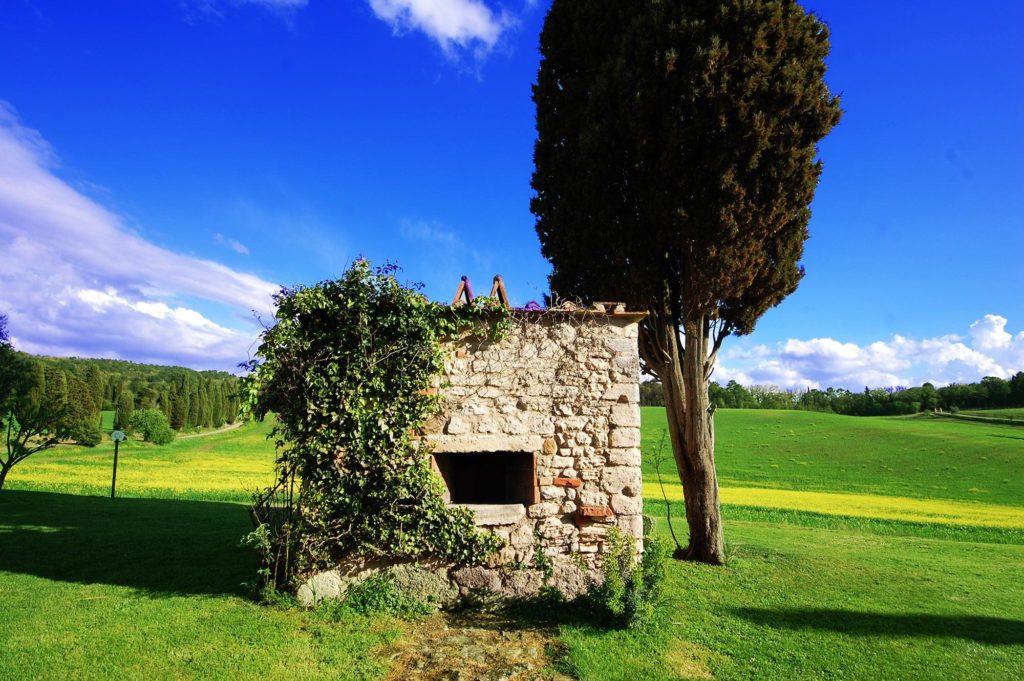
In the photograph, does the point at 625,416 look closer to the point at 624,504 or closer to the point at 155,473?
the point at 624,504

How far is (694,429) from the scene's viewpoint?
31.1ft

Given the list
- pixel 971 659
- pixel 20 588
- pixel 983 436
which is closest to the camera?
→ pixel 971 659

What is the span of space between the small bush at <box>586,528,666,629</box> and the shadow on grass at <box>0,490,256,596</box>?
4.59m

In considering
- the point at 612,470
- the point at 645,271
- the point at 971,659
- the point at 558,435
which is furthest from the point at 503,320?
the point at 971,659

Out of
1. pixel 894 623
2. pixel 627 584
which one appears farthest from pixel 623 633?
pixel 894 623

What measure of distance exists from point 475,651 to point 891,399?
82.3m

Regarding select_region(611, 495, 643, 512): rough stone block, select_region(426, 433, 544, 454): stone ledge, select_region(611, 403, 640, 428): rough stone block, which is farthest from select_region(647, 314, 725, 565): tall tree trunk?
select_region(426, 433, 544, 454): stone ledge

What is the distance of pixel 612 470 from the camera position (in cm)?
669

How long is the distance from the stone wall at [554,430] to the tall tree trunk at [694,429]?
3068mm

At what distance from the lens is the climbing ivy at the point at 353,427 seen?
20.8ft

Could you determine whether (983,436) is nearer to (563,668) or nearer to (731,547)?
(731,547)

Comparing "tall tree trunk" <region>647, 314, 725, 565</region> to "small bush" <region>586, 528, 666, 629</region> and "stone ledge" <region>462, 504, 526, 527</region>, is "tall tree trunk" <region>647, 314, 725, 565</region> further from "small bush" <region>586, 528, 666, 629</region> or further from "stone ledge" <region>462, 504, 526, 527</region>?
"stone ledge" <region>462, 504, 526, 527</region>

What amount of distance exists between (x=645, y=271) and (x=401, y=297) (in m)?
4.57

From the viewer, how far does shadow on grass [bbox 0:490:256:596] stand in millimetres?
7160
